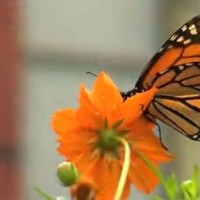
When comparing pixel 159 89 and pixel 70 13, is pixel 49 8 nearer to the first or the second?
pixel 70 13

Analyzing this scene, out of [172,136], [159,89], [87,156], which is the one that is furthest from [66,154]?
[172,136]

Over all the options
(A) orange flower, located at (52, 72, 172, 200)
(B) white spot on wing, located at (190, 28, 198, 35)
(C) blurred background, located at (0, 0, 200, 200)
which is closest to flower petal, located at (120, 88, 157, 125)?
(A) orange flower, located at (52, 72, 172, 200)

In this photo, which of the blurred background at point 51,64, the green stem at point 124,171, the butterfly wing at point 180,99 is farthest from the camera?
the blurred background at point 51,64

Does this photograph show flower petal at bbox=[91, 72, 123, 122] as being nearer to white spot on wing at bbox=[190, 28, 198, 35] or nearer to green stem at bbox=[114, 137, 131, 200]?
green stem at bbox=[114, 137, 131, 200]

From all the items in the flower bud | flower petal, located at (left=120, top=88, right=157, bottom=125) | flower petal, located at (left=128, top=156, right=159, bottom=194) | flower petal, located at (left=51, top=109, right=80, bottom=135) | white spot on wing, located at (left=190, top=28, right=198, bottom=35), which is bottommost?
flower petal, located at (left=128, top=156, right=159, bottom=194)

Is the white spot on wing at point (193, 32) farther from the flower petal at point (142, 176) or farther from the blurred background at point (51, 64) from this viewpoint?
the blurred background at point (51, 64)

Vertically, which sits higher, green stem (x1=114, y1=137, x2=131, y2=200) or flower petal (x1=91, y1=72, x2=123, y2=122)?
flower petal (x1=91, y1=72, x2=123, y2=122)

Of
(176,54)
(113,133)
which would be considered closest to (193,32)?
(176,54)

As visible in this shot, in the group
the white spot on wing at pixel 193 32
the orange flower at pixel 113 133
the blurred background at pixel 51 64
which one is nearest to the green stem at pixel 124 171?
the orange flower at pixel 113 133
